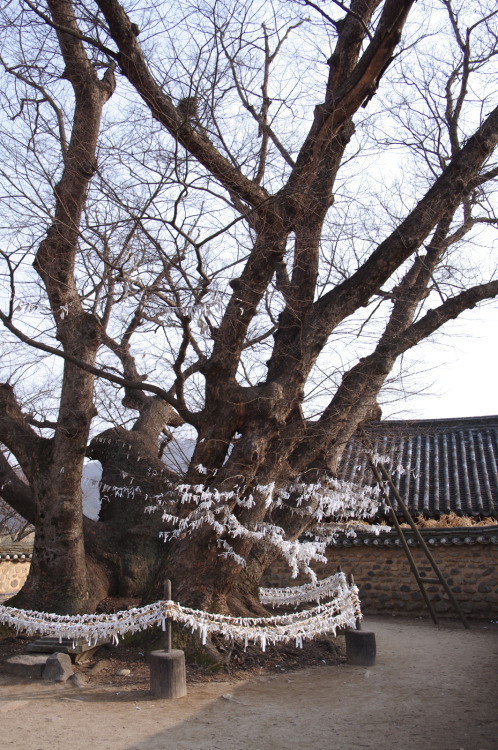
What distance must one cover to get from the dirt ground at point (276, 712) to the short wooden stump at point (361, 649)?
0.12 metres

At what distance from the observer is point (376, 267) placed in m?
6.88

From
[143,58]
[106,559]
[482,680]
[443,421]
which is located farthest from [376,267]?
[443,421]

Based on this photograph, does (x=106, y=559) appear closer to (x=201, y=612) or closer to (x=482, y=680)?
(x=201, y=612)

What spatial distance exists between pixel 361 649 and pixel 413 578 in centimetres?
544

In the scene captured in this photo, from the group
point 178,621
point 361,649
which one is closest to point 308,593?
point 361,649

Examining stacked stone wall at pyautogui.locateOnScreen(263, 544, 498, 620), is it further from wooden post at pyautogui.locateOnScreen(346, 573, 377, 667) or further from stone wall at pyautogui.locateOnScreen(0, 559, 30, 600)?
stone wall at pyautogui.locateOnScreen(0, 559, 30, 600)

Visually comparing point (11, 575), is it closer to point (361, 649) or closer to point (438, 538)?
point (438, 538)

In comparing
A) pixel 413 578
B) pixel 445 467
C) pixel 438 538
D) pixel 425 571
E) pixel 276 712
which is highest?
pixel 445 467

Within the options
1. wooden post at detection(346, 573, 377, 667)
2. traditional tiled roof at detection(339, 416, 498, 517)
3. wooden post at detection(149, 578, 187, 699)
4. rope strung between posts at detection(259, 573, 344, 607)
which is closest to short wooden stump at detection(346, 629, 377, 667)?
wooden post at detection(346, 573, 377, 667)

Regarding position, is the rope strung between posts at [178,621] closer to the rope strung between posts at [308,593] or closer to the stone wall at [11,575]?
the rope strung between posts at [308,593]

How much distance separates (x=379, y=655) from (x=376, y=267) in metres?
4.72

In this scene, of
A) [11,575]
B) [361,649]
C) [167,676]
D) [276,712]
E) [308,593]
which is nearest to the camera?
[276,712]

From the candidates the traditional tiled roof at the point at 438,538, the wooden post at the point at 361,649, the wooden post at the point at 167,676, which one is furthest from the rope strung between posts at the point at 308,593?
the wooden post at the point at 167,676

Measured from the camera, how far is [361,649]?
6.54 m
